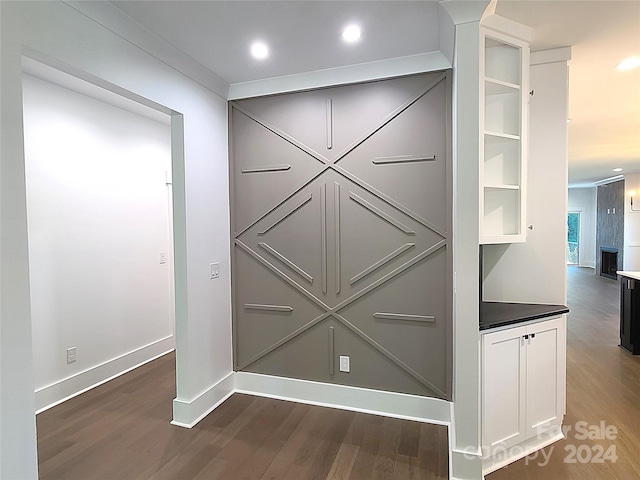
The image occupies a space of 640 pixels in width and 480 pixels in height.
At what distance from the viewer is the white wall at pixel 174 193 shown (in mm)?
1551

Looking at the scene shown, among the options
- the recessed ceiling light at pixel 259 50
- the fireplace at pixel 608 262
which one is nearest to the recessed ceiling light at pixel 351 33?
the recessed ceiling light at pixel 259 50

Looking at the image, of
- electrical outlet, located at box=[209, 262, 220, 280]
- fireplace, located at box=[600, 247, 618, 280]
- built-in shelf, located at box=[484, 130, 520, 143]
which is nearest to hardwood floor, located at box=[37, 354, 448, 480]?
electrical outlet, located at box=[209, 262, 220, 280]

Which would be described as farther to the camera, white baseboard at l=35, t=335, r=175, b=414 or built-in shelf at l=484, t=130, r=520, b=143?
white baseboard at l=35, t=335, r=175, b=414

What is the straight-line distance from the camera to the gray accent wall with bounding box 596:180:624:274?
31.1 feet

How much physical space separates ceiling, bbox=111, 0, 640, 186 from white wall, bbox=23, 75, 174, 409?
4.77ft

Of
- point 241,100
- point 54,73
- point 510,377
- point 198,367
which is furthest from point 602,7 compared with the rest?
point 54,73

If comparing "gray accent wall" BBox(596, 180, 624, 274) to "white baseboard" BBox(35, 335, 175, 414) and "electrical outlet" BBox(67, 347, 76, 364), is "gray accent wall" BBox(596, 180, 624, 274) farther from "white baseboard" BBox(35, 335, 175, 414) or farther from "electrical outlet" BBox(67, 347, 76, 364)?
"electrical outlet" BBox(67, 347, 76, 364)

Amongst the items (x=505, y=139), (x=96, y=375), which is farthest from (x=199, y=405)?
(x=505, y=139)

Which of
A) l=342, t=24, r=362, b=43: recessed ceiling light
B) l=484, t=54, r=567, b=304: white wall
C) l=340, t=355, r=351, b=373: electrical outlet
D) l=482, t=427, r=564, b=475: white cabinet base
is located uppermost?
l=342, t=24, r=362, b=43: recessed ceiling light

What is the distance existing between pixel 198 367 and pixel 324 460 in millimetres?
1192

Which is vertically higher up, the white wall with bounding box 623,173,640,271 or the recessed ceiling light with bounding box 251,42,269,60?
the recessed ceiling light with bounding box 251,42,269,60

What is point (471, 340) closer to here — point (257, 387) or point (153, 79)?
point (257, 387)

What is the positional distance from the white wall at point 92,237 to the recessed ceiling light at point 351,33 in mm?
2518

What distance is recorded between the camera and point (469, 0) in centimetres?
187
